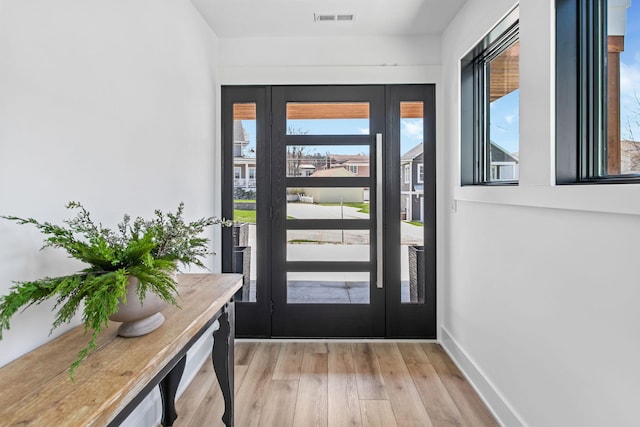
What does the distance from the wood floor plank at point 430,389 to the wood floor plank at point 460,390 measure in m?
0.03

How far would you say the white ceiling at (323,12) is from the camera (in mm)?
2570

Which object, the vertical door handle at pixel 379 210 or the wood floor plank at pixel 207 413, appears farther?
the vertical door handle at pixel 379 210

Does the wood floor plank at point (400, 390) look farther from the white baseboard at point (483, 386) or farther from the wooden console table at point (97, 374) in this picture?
the wooden console table at point (97, 374)

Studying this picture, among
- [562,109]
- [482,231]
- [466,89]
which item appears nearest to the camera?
[562,109]

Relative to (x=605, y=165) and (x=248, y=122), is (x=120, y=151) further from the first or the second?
(x=605, y=165)

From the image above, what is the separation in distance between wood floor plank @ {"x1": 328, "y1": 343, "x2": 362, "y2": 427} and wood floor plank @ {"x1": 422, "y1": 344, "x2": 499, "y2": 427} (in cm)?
58

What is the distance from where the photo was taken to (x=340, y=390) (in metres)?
2.36

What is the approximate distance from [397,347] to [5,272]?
260cm

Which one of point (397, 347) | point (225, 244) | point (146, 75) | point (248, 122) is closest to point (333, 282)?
point (397, 347)

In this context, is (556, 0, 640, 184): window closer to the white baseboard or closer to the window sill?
the window sill

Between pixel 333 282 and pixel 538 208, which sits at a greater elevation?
pixel 538 208

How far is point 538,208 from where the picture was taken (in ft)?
5.57

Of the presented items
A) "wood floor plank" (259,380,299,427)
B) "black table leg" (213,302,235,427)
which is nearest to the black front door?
"wood floor plank" (259,380,299,427)

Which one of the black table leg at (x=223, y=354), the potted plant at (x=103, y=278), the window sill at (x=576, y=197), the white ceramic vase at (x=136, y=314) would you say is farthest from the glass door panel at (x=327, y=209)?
the white ceramic vase at (x=136, y=314)
